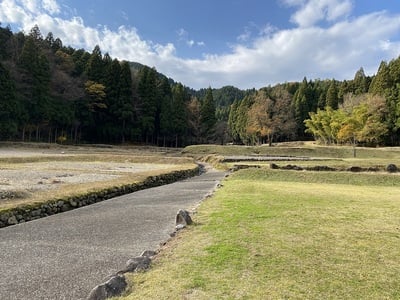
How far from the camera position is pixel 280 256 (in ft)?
18.0

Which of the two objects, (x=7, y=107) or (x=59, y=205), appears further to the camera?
(x=7, y=107)

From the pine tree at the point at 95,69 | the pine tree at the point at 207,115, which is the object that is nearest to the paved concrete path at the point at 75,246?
the pine tree at the point at 95,69

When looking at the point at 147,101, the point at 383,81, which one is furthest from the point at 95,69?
the point at 383,81

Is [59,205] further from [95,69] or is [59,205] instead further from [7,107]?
[95,69]

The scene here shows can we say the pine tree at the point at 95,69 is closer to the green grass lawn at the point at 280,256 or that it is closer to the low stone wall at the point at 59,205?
the low stone wall at the point at 59,205

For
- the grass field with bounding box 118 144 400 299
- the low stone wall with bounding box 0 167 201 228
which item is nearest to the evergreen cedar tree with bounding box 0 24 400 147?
the low stone wall with bounding box 0 167 201 228

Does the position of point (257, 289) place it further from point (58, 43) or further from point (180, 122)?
point (58, 43)

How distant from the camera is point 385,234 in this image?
23.3 ft

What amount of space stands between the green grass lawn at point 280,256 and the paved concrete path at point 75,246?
0.91 m

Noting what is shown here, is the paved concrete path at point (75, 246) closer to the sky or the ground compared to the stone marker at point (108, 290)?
closer to the ground

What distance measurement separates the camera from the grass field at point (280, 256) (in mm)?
4199

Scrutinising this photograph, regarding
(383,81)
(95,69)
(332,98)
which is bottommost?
(332,98)

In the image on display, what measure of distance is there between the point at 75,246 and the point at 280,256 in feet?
13.6

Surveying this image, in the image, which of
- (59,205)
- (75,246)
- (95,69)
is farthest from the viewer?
(95,69)
